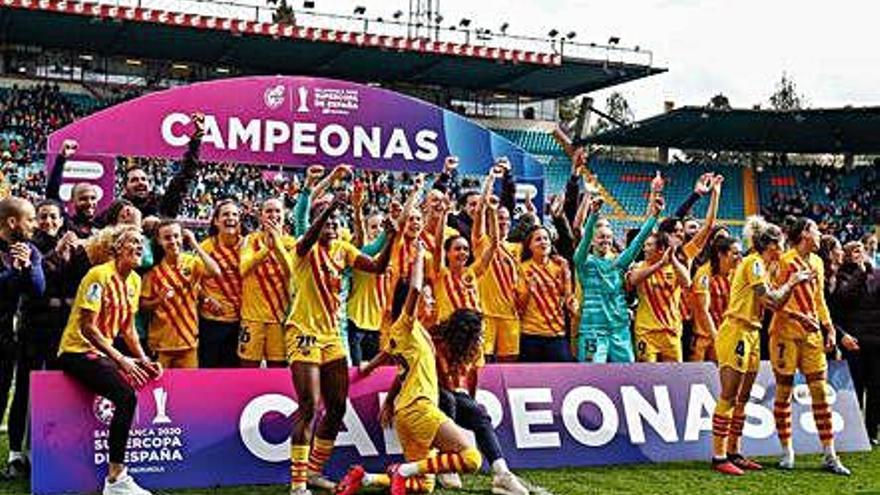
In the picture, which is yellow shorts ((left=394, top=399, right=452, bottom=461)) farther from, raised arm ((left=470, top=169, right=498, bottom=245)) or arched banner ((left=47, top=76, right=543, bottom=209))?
arched banner ((left=47, top=76, right=543, bottom=209))

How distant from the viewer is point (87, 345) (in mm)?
6336

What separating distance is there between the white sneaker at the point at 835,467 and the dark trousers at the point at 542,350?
6.81ft

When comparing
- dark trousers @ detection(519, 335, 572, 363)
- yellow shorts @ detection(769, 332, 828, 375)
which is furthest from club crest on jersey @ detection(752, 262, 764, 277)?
dark trousers @ detection(519, 335, 572, 363)

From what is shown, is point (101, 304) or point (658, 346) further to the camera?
point (658, 346)

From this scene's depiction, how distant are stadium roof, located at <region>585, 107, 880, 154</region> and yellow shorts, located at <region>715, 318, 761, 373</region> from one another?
2613 cm

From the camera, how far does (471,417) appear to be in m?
6.93

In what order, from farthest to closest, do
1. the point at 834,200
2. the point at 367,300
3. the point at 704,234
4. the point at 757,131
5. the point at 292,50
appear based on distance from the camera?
1. the point at 834,200
2. the point at 757,131
3. the point at 292,50
4. the point at 704,234
5. the point at 367,300

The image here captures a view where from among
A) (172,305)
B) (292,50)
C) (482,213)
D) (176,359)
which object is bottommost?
(176,359)

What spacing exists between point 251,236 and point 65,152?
1467mm

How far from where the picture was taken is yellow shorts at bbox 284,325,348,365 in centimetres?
647

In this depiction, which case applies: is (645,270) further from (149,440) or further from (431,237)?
(149,440)

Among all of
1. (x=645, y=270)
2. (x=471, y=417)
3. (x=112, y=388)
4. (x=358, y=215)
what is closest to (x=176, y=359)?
(x=112, y=388)

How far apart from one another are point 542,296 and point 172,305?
9.52 feet

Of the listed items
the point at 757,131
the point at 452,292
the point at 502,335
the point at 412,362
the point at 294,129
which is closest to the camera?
the point at 412,362
